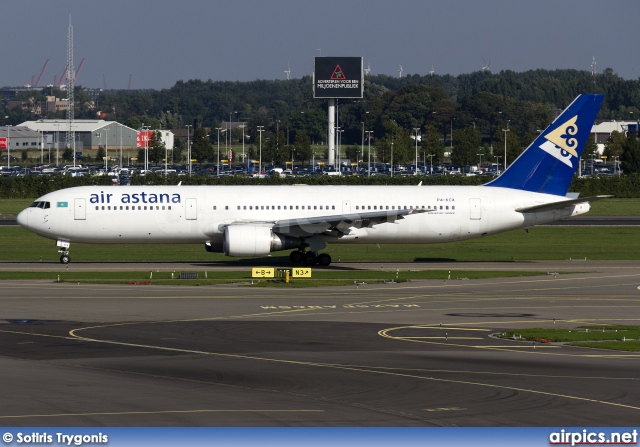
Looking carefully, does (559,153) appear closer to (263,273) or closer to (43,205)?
(263,273)

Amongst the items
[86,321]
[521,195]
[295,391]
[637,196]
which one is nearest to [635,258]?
[521,195]

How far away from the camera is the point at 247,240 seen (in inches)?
2185

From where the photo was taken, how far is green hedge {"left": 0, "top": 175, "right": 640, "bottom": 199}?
4838 inches

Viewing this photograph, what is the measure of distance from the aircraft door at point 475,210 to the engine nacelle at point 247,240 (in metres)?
12.4

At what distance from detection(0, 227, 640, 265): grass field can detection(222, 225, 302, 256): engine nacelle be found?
16.3ft

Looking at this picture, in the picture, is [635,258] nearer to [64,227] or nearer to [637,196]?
[64,227]

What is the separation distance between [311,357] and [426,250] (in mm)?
41547

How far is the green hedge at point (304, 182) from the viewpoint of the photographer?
123 m

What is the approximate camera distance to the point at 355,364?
28.8 metres

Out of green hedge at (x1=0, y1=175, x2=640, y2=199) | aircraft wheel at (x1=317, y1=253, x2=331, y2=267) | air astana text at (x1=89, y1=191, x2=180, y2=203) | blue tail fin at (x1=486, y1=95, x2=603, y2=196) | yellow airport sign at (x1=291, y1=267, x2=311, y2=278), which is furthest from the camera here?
green hedge at (x1=0, y1=175, x2=640, y2=199)

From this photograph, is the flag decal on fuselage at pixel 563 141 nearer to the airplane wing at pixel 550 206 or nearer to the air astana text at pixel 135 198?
the airplane wing at pixel 550 206

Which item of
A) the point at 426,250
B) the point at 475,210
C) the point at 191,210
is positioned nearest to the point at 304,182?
the point at 426,250

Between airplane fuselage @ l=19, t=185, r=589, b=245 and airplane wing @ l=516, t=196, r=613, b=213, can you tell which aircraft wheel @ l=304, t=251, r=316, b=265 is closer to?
airplane fuselage @ l=19, t=185, r=589, b=245

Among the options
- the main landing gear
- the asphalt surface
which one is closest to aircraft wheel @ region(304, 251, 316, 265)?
the main landing gear
